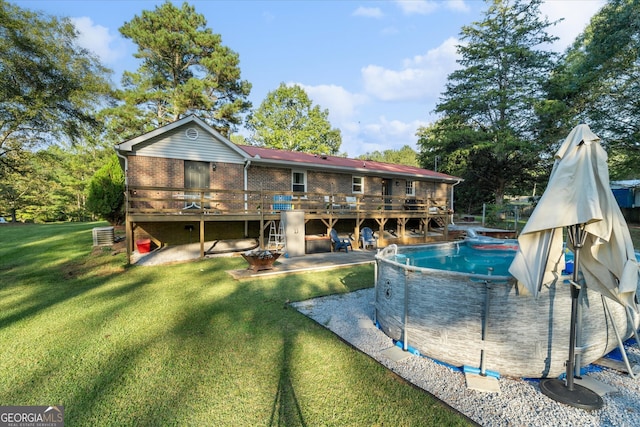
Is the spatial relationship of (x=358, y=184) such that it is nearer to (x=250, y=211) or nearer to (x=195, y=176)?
(x=250, y=211)

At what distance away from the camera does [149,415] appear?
2.88 m

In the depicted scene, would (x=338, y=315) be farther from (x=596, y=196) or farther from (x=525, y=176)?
(x=525, y=176)

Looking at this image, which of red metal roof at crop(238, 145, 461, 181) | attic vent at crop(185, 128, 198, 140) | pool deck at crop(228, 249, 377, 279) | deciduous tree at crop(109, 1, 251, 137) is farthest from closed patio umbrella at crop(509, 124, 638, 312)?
deciduous tree at crop(109, 1, 251, 137)

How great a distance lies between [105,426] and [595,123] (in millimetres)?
27151

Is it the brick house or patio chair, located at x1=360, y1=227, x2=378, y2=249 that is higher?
the brick house

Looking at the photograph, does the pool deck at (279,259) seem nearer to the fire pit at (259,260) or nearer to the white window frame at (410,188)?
the fire pit at (259,260)

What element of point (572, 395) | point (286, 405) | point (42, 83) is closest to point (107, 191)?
point (42, 83)

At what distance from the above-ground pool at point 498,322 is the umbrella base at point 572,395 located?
20 centimetres

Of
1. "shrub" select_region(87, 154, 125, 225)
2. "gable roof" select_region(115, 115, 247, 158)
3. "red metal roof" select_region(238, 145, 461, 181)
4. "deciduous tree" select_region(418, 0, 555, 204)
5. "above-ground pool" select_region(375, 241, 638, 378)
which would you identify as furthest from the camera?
"deciduous tree" select_region(418, 0, 555, 204)

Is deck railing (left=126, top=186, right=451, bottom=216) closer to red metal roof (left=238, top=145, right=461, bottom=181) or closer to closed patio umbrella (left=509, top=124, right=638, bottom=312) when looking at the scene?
red metal roof (left=238, top=145, right=461, bottom=181)

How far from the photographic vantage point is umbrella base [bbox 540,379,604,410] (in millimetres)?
3006

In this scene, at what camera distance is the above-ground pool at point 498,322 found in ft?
11.4

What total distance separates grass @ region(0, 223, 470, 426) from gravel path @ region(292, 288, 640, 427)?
233 mm

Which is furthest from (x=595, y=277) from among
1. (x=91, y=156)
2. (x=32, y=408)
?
(x=91, y=156)
